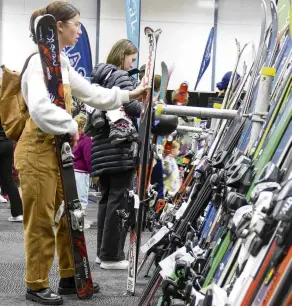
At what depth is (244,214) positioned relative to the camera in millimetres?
1165

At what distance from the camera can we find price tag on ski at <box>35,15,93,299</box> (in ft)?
8.55

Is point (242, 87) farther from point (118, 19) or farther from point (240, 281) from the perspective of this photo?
point (118, 19)

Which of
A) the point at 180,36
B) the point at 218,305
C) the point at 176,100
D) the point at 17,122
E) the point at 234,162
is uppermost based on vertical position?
the point at 234,162

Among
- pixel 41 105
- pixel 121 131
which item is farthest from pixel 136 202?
pixel 121 131

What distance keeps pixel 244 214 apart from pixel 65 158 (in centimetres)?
163

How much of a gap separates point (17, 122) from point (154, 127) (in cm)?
59

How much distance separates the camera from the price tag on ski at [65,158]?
8.55 ft

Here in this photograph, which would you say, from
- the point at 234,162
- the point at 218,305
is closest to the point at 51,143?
the point at 234,162

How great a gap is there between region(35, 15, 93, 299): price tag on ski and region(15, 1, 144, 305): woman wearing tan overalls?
35 millimetres

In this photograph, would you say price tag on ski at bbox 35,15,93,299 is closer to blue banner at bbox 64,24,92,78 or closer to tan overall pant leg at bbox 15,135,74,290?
tan overall pant leg at bbox 15,135,74,290

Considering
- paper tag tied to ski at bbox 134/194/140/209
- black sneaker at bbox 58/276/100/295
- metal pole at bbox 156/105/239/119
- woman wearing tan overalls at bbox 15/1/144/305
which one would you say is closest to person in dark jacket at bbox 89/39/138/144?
woman wearing tan overalls at bbox 15/1/144/305

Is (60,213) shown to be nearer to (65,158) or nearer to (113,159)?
(65,158)

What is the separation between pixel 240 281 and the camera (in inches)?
47.4

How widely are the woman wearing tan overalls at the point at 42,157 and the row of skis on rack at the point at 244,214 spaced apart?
34cm
